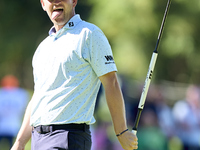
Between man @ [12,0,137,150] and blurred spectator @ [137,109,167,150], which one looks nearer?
man @ [12,0,137,150]

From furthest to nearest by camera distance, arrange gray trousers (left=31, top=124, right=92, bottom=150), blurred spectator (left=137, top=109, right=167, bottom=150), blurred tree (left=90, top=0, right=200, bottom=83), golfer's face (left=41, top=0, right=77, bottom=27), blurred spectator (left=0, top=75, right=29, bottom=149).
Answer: blurred tree (left=90, top=0, right=200, bottom=83) < blurred spectator (left=137, top=109, right=167, bottom=150) < blurred spectator (left=0, top=75, right=29, bottom=149) < golfer's face (left=41, top=0, right=77, bottom=27) < gray trousers (left=31, top=124, right=92, bottom=150)

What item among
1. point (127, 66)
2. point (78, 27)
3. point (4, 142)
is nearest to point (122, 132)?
point (78, 27)

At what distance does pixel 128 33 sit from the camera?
16703 mm

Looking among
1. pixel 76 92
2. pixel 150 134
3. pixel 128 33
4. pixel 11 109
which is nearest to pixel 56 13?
pixel 76 92

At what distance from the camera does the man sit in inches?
151

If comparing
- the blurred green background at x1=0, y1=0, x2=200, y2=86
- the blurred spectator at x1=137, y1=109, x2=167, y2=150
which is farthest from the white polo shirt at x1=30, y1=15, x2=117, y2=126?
the blurred green background at x1=0, y1=0, x2=200, y2=86

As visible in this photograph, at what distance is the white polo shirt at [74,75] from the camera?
3.84m

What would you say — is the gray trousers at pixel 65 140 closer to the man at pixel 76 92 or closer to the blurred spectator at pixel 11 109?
the man at pixel 76 92

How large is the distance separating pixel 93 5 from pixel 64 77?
13792 mm

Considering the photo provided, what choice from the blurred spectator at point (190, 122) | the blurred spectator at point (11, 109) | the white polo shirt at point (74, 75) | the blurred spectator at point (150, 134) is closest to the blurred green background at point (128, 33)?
the blurred spectator at point (190, 122)

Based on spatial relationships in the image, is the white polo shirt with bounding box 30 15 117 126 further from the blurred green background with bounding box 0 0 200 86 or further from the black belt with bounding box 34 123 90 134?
the blurred green background with bounding box 0 0 200 86

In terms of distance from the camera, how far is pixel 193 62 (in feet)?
61.7

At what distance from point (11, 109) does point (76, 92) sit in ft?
23.7

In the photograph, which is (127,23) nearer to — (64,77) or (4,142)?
(4,142)
